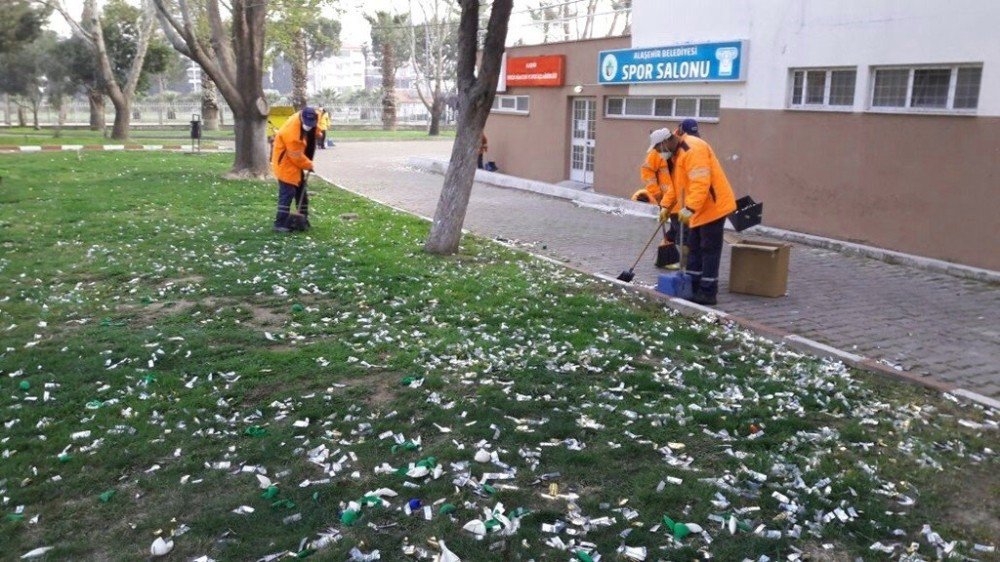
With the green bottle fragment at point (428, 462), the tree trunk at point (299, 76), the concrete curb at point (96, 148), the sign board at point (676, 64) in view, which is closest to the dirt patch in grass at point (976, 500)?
the green bottle fragment at point (428, 462)

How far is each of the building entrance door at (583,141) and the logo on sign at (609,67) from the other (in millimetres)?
1133

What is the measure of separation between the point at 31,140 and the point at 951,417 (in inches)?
1256

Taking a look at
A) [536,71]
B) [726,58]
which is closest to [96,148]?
[536,71]

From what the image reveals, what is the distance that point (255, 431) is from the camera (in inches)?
186

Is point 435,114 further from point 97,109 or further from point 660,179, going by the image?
point 660,179

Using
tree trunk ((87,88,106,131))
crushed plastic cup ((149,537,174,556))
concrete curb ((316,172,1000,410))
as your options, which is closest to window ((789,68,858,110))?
concrete curb ((316,172,1000,410))

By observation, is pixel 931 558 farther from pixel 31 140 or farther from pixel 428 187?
pixel 31 140

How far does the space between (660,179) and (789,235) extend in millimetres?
4189

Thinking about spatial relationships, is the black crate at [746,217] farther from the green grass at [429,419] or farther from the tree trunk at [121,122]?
the tree trunk at [121,122]

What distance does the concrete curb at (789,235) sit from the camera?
10.1 m

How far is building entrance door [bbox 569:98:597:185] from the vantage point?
1839 centimetres

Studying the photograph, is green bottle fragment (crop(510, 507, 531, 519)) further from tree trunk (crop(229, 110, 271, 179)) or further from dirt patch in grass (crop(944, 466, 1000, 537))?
tree trunk (crop(229, 110, 271, 179))

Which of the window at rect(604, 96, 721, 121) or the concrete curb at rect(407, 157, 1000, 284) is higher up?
the window at rect(604, 96, 721, 121)

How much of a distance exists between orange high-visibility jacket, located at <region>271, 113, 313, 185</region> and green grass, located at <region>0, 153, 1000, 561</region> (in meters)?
2.44
